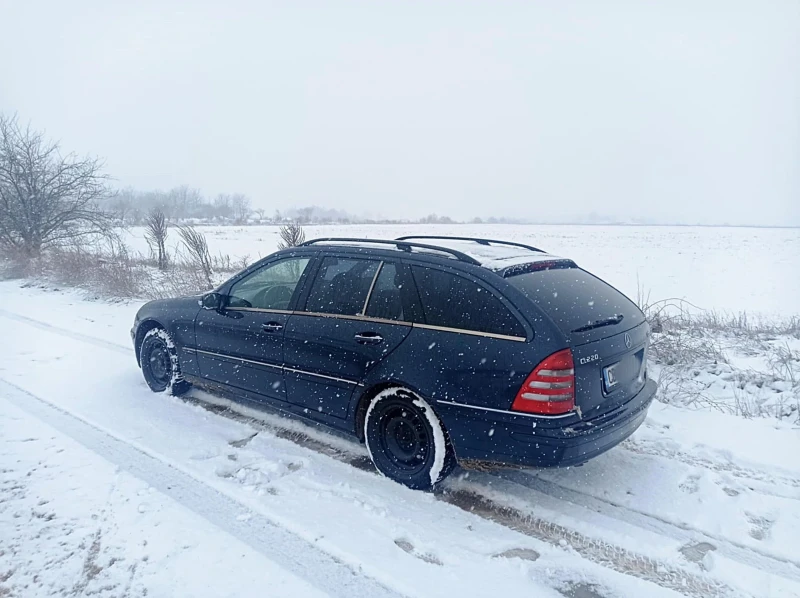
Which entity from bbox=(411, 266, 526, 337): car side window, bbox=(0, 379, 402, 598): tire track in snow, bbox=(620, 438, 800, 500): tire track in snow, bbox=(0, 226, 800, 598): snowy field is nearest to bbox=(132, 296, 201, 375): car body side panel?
bbox=(0, 226, 800, 598): snowy field

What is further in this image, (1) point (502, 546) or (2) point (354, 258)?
(2) point (354, 258)

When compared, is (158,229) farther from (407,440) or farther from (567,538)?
(567,538)

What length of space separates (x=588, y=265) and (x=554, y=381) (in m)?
21.1

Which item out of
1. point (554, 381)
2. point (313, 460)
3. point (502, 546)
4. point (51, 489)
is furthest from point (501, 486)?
point (51, 489)

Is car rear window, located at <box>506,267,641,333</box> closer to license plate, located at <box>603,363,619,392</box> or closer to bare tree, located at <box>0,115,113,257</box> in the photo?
license plate, located at <box>603,363,619,392</box>

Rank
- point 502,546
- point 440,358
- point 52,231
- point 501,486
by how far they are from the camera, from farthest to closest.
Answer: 1. point 52,231
2. point 501,486
3. point 440,358
4. point 502,546

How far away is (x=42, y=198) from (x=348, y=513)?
66.9ft

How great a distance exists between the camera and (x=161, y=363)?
5.70m

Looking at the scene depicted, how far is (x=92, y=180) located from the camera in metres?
19.7

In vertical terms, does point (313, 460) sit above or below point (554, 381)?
below

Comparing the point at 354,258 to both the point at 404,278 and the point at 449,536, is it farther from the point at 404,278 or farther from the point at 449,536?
the point at 449,536

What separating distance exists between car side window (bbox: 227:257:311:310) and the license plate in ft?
8.43

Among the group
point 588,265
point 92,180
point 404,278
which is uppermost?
point 92,180

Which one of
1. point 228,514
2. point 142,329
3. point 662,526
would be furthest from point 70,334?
point 662,526
